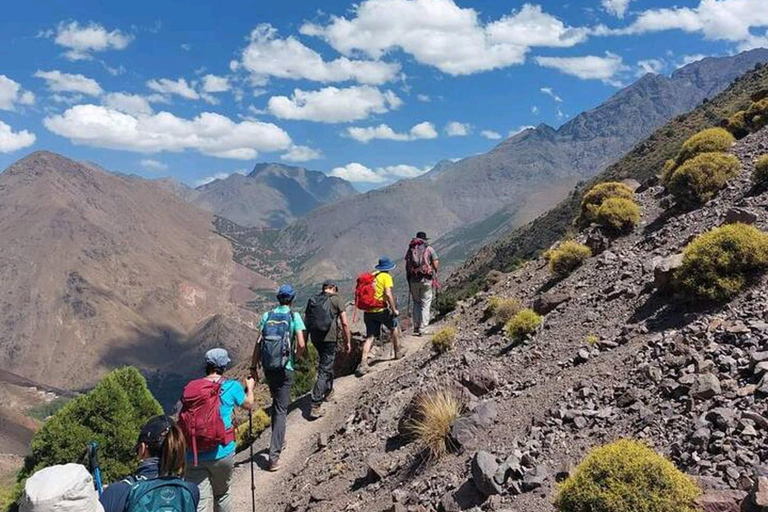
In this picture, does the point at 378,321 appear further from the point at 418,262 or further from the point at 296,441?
the point at 296,441

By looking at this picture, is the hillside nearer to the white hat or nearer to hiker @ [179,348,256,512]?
hiker @ [179,348,256,512]

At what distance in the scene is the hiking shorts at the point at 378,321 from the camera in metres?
14.8

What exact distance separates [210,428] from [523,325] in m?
7.40

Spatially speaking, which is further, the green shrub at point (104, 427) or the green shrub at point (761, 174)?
the green shrub at point (104, 427)

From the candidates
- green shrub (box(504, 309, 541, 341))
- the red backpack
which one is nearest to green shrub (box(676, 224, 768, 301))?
green shrub (box(504, 309, 541, 341))

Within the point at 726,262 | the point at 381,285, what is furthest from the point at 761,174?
the point at 381,285

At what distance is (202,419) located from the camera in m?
6.98

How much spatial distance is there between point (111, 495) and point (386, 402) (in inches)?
314

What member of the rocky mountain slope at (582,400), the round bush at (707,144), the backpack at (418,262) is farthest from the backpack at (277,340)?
the round bush at (707,144)

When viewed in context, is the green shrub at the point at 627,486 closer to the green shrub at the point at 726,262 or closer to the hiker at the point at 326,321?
the green shrub at the point at 726,262

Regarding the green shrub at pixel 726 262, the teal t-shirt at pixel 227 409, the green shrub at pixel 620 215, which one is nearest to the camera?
the teal t-shirt at pixel 227 409

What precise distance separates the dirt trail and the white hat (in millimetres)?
7079

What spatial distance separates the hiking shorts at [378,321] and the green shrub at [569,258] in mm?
4969

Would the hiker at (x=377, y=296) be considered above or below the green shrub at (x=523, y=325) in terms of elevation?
above
